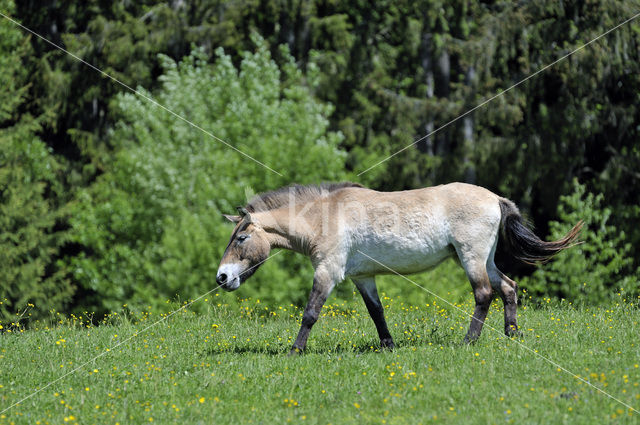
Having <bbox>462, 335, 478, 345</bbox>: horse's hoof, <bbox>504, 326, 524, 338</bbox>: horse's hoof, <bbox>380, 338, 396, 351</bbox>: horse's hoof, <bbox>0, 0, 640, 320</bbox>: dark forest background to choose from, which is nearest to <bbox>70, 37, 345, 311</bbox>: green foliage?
<bbox>0, 0, 640, 320</bbox>: dark forest background

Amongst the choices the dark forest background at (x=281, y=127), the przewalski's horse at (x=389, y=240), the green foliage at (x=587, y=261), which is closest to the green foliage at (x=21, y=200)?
the dark forest background at (x=281, y=127)

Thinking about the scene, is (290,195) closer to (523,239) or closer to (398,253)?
(398,253)

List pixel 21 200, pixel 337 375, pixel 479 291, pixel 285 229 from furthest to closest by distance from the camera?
pixel 21 200
pixel 285 229
pixel 479 291
pixel 337 375

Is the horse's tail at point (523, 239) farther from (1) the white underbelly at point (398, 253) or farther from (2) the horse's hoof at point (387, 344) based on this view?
(2) the horse's hoof at point (387, 344)

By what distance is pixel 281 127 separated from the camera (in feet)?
90.8

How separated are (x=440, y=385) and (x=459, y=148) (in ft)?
59.3

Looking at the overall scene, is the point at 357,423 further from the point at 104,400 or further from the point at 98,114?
the point at 98,114

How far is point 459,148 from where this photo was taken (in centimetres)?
2495

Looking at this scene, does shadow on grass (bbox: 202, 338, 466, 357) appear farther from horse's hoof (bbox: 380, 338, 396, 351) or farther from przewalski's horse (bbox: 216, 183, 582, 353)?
przewalski's horse (bbox: 216, 183, 582, 353)

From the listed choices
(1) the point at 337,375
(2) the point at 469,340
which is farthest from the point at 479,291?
(1) the point at 337,375

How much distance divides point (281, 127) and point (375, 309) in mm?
18580

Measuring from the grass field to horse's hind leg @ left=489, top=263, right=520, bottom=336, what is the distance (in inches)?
8.1

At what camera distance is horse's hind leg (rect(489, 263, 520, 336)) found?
31.5 ft

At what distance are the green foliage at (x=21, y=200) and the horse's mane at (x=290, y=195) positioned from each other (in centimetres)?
1789
